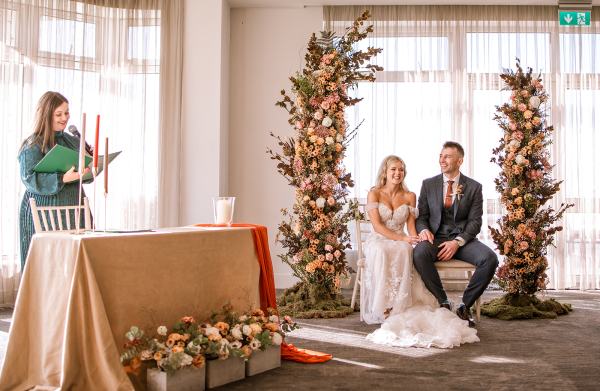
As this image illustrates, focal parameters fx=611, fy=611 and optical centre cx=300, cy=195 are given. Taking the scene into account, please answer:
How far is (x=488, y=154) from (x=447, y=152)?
2.31m

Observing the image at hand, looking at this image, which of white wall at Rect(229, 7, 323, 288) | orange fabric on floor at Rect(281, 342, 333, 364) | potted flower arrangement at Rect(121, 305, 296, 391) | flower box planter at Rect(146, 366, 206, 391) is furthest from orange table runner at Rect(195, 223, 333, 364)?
white wall at Rect(229, 7, 323, 288)

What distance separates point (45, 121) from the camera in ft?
12.6

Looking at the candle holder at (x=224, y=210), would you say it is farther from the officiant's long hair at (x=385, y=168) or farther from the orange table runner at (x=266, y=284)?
the officiant's long hair at (x=385, y=168)

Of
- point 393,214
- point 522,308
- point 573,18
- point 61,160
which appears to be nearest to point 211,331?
point 61,160

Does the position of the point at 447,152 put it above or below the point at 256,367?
above

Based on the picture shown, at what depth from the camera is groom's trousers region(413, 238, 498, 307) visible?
487 centimetres

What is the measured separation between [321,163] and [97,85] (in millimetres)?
2644

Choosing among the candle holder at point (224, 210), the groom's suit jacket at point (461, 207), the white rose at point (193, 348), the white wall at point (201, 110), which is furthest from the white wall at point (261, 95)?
the white rose at point (193, 348)

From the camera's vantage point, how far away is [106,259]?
2822 mm

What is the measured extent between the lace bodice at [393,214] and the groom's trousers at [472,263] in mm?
371

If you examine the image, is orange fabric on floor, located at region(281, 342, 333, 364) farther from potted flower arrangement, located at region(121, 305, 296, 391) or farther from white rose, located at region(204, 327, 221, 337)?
white rose, located at region(204, 327, 221, 337)

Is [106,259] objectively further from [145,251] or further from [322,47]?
[322,47]

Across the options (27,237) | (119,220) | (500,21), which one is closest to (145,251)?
(27,237)

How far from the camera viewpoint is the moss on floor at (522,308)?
209 inches
